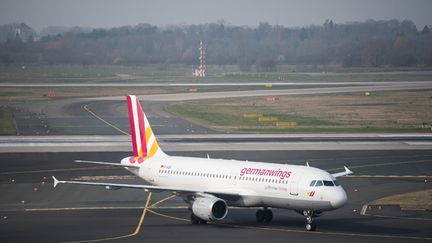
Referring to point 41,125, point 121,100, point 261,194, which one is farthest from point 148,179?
point 121,100

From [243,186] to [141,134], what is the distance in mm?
10186

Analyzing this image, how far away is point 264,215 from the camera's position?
45.7m

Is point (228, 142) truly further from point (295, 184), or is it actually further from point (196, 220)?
point (295, 184)

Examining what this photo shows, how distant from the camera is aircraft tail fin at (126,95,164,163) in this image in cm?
5191

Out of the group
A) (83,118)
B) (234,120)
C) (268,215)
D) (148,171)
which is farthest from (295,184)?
(83,118)

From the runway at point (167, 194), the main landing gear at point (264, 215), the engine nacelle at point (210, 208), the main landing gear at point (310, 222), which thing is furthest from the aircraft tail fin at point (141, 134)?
the main landing gear at point (310, 222)

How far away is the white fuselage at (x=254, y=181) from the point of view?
136ft

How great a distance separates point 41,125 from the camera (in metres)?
104

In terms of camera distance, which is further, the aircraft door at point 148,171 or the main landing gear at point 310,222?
the aircraft door at point 148,171

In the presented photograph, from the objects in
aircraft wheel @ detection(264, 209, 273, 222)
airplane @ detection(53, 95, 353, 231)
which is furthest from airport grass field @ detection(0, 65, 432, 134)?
aircraft wheel @ detection(264, 209, 273, 222)

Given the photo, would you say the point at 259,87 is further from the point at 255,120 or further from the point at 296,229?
the point at 296,229

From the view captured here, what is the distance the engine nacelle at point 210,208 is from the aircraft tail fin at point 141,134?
30.4 feet

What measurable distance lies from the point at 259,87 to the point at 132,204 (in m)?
134

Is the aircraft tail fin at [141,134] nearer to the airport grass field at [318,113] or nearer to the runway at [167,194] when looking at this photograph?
the runway at [167,194]
